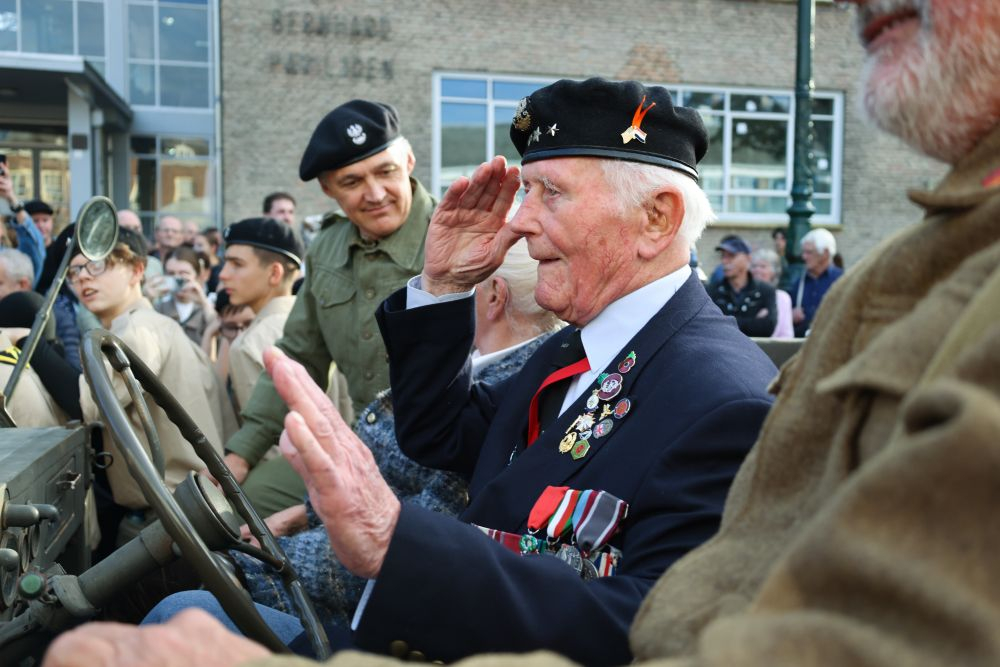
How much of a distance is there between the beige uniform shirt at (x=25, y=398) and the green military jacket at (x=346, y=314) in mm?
717

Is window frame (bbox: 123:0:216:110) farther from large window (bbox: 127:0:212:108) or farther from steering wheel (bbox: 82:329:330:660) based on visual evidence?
steering wheel (bbox: 82:329:330:660)

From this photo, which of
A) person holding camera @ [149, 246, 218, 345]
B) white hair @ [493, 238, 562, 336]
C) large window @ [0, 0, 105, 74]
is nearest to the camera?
white hair @ [493, 238, 562, 336]

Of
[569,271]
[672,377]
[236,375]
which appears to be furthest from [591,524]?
[236,375]

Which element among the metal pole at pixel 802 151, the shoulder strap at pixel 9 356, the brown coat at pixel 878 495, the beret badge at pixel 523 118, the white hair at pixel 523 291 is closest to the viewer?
the brown coat at pixel 878 495

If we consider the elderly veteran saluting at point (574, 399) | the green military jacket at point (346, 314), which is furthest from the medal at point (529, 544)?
the green military jacket at point (346, 314)

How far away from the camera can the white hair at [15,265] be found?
5477mm

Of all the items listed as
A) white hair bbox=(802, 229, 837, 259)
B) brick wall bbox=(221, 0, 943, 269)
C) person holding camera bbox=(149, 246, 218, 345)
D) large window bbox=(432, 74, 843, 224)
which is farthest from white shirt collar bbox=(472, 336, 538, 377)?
large window bbox=(432, 74, 843, 224)

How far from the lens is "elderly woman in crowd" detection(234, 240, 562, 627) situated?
2762 mm

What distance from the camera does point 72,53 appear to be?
17.5m

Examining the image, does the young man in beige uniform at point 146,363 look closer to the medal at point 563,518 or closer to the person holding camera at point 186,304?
the medal at point 563,518

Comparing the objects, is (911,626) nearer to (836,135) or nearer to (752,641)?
(752,641)

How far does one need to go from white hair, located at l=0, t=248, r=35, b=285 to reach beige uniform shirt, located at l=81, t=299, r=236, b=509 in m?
1.19

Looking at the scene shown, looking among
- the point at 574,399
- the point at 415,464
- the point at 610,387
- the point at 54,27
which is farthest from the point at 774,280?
the point at 54,27

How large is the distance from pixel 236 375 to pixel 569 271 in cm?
285
